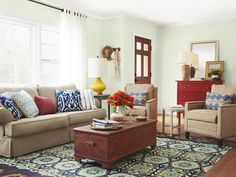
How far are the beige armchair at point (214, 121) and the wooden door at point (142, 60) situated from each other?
2569 mm

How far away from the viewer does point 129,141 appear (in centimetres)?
329

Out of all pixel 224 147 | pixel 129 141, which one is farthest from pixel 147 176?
pixel 224 147

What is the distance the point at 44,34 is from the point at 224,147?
3.72 m

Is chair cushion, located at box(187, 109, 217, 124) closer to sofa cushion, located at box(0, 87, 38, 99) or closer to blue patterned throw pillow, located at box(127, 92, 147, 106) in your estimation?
blue patterned throw pillow, located at box(127, 92, 147, 106)

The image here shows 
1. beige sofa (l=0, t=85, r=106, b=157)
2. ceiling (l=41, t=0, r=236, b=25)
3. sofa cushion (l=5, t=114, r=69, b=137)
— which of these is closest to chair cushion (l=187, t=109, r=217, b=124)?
beige sofa (l=0, t=85, r=106, b=157)

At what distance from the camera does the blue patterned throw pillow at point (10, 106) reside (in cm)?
358

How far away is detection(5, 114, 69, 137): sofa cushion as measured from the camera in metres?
3.32

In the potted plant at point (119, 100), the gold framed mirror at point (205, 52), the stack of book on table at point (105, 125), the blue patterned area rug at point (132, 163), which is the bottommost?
the blue patterned area rug at point (132, 163)

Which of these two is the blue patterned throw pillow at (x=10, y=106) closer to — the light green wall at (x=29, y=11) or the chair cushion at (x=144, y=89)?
the light green wall at (x=29, y=11)

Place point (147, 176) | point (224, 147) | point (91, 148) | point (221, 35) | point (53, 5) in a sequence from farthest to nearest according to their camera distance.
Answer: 1. point (221, 35)
2. point (53, 5)
3. point (224, 147)
4. point (91, 148)
5. point (147, 176)

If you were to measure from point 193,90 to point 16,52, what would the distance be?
402 cm

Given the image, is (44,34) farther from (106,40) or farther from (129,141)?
(129,141)

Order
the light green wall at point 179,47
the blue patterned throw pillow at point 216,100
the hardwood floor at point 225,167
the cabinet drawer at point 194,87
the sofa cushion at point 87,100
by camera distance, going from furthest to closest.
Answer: the light green wall at point 179,47 < the cabinet drawer at point 194,87 < the sofa cushion at point 87,100 < the blue patterned throw pillow at point 216,100 < the hardwood floor at point 225,167

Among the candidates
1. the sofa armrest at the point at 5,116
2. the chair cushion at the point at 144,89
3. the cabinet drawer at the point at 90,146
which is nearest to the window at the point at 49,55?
the chair cushion at the point at 144,89
